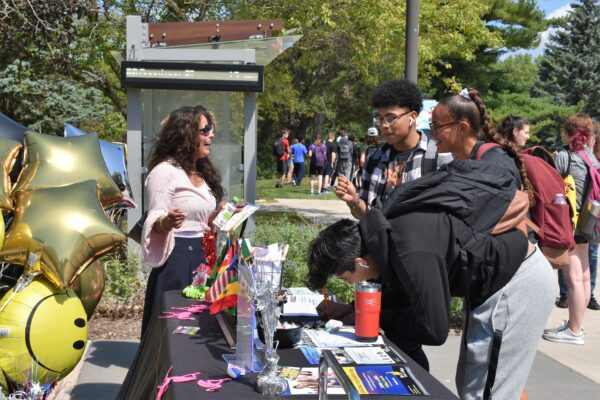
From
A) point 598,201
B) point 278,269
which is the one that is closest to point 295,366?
point 278,269

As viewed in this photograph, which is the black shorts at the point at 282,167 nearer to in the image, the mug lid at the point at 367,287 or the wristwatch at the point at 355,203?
the wristwatch at the point at 355,203

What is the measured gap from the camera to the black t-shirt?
7.21ft

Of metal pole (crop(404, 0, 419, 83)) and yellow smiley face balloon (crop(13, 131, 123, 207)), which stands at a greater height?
metal pole (crop(404, 0, 419, 83))

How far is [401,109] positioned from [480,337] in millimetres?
1460

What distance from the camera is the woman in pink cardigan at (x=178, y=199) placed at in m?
3.95

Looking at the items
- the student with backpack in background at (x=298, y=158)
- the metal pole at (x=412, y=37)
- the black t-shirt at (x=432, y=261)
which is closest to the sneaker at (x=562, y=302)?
the metal pole at (x=412, y=37)

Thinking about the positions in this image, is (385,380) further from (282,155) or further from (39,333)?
(282,155)

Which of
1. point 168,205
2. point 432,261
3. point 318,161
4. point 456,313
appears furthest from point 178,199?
point 318,161

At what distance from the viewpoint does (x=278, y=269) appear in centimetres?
230

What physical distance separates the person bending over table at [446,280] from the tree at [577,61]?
135ft

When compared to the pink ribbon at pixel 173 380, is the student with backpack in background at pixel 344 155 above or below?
above

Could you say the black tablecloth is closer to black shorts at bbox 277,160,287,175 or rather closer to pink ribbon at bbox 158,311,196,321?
pink ribbon at bbox 158,311,196,321

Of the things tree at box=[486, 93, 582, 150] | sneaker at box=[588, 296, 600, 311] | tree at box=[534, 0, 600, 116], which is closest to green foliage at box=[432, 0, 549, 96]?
tree at box=[486, 93, 582, 150]

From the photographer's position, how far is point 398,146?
379 cm
